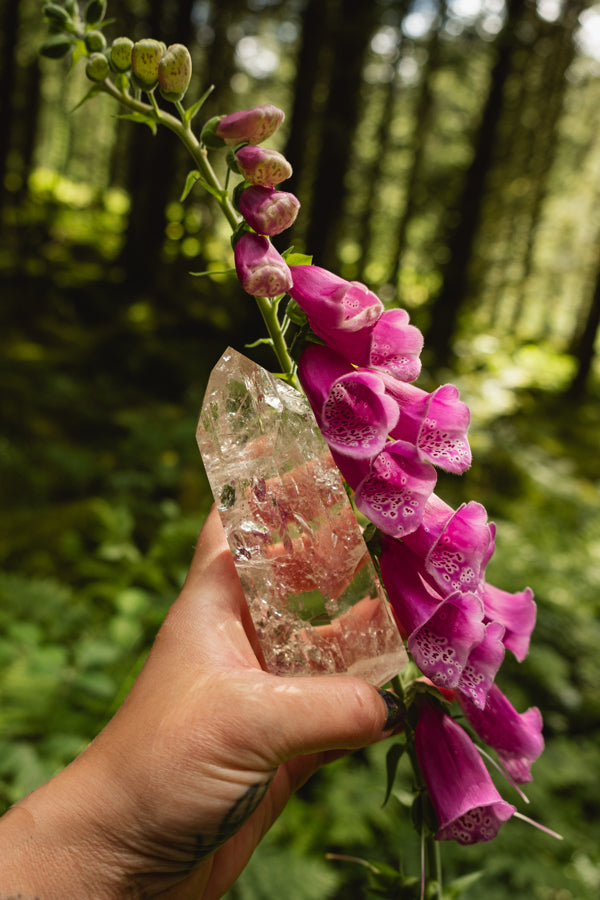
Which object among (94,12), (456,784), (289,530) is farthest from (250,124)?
(456,784)

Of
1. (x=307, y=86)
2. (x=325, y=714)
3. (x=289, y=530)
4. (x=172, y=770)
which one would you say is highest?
(x=307, y=86)

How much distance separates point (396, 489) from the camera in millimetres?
1087

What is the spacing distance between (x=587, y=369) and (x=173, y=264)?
8.50 metres

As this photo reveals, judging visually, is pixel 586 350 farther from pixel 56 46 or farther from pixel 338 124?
pixel 56 46

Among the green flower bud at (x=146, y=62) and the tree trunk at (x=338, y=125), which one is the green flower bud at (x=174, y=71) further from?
the tree trunk at (x=338, y=125)

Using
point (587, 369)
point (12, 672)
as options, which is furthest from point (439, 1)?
point (12, 672)

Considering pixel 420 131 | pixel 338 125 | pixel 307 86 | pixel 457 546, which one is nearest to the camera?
pixel 457 546

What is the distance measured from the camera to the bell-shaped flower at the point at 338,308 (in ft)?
3.53

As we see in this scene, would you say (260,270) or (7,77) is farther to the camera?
(7,77)

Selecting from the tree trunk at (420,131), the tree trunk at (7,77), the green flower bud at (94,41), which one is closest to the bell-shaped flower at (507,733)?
the green flower bud at (94,41)

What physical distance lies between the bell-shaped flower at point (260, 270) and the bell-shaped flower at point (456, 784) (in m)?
0.86

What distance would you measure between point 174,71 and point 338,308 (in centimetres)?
51

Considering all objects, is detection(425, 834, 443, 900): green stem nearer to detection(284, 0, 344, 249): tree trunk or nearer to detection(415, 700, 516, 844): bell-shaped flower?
detection(415, 700, 516, 844): bell-shaped flower

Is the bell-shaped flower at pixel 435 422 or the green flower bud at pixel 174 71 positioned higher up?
the green flower bud at pixel 174 71
